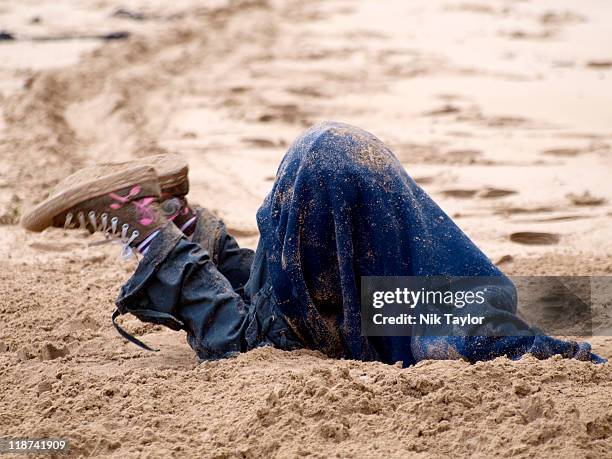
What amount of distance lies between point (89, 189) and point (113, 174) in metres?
0.08

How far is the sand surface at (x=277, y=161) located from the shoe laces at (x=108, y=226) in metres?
0.30

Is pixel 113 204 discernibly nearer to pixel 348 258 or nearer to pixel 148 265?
pixel 148 265

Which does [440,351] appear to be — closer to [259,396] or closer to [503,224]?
[259,396]

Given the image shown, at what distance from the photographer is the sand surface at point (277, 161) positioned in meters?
2.07

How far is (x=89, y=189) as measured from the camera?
2.77 metres

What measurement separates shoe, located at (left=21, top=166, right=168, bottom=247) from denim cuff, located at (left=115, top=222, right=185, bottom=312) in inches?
3.0

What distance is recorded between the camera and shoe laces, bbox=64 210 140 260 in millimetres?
2736

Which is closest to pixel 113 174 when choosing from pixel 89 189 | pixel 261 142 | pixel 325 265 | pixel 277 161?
pixel 89 189

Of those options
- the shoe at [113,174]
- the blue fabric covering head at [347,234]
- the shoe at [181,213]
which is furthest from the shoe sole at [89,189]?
the blue fabric covering head at [347,234]

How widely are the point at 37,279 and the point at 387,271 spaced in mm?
1475

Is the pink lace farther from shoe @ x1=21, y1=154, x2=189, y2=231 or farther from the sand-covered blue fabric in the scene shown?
the sand-covered blue fabric

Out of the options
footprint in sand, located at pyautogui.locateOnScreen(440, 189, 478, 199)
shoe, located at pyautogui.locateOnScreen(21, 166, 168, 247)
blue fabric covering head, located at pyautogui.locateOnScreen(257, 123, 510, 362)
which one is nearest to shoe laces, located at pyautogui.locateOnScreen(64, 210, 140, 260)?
shoe, located at pyautogui.locateOnScreen(21, 166, 168, 247)

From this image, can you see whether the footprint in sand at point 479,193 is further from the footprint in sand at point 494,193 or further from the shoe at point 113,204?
the shoe at point 113,204

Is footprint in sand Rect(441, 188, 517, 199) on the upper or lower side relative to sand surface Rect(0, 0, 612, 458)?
lower
